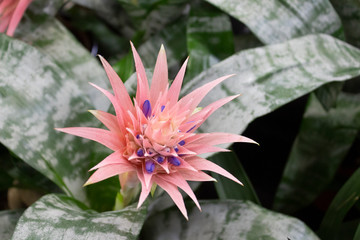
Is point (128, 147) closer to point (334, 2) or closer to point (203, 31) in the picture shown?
point (203, 31)

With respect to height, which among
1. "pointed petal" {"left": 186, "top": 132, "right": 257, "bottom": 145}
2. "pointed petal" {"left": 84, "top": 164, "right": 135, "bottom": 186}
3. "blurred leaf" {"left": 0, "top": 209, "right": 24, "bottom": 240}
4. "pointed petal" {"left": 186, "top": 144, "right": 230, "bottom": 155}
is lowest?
"blurred leaf" {"left": 0, "top": 209, "right": 24, "bottom": 240}

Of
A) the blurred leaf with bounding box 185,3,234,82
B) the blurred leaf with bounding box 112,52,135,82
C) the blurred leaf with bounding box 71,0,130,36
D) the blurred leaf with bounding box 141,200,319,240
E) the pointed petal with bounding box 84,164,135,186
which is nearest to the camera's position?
the pointed petal with bounding box 84,164,135,186

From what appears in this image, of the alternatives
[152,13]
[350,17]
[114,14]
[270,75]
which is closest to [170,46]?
[152,13]

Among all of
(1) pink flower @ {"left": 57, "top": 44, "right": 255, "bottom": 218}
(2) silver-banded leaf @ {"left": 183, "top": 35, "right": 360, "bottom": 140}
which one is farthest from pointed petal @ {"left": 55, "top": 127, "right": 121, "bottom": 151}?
(2) silver-banded leaf @ {"left": 183, "top": 35, "right": 360, "bottom": 140}

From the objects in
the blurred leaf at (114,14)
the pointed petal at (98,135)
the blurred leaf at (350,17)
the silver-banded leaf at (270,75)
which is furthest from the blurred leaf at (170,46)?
the pointed petal at (98,135)

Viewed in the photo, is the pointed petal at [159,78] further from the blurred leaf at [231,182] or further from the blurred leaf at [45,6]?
the blurred leaf at [45,6]

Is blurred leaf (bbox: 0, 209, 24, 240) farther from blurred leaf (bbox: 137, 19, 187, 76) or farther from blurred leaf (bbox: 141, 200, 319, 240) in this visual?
blurred leaf (bbox: 137, 19, 187, 76)
